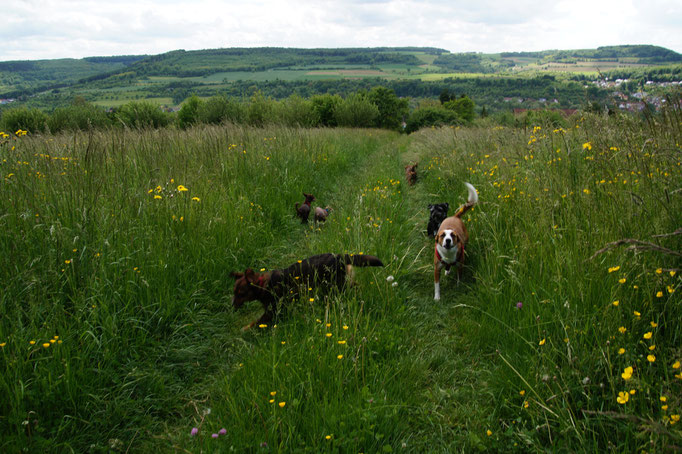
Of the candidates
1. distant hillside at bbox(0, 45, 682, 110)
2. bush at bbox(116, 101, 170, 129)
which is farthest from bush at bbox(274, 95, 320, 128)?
distant hillside at bbox(0, 45, 682, 110)

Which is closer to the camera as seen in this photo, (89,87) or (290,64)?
(89,87)

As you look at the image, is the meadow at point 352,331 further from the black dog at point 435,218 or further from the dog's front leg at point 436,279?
the black dog at point 435,218

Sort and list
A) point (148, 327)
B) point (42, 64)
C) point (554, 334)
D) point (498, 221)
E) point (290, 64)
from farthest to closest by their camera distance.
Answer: point (290, 64)
point (42, 64)
point (498, 221)
point (148, 327)
point (554, 334)

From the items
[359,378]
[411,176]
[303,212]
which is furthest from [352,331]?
[411,176]

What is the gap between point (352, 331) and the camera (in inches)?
108

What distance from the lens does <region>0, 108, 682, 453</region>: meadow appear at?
1.96m

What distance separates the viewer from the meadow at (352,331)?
1964mm

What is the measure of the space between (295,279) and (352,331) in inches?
33.8

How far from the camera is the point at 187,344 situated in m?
2.97

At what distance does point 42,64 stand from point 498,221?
793 feet

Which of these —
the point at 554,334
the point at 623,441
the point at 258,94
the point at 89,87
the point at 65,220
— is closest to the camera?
the point at 623,441

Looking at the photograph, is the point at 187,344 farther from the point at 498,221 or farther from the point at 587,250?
the point at 498,221

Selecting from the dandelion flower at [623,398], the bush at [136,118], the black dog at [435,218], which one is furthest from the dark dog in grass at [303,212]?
the dandelion flower at [623,398]

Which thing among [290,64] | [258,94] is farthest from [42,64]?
[258,94]
